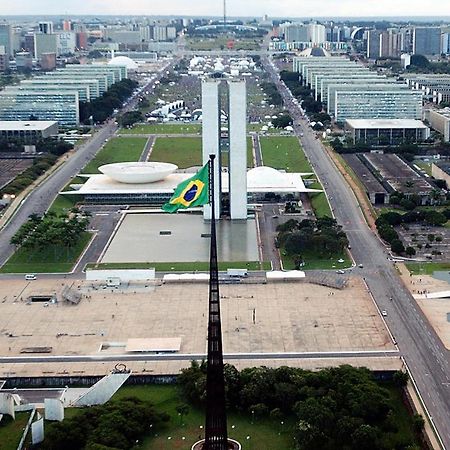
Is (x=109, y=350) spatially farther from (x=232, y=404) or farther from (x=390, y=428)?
(x=390, y=428)

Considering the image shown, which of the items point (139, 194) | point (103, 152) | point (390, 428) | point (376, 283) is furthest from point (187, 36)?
point (390, 428)

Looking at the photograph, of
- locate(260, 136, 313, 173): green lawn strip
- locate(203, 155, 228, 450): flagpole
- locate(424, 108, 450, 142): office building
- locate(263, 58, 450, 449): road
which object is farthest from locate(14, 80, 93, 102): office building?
locate(203, 155, 228, 450): flagpole

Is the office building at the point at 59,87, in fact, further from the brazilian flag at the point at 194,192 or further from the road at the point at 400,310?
the brazilian flag at the point at 194,192

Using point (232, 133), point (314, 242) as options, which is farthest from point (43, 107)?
point (314, 242)

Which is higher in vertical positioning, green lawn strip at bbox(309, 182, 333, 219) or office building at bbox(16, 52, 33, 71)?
office building at bbox(16, 52, 33, 71)

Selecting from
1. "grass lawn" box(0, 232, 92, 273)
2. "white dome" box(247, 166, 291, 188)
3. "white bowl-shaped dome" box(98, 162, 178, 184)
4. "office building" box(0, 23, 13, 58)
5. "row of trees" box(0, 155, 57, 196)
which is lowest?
"grass lawn" box(0, 232, 92, 273)

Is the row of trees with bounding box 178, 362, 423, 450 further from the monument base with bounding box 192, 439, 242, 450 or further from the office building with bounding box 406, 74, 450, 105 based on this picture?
the office building with bounding box 406, 74, 450, 105
